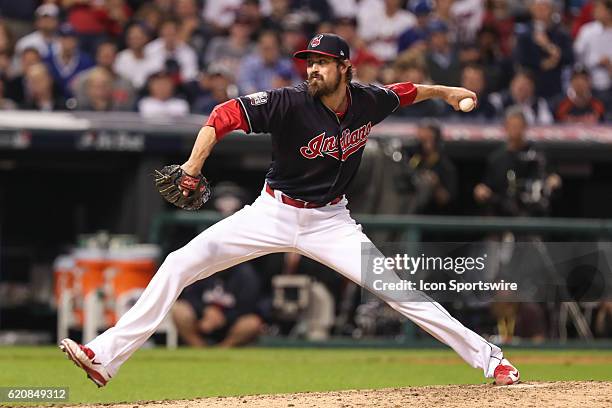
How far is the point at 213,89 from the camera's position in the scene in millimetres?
11188

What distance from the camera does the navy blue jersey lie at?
6.12m

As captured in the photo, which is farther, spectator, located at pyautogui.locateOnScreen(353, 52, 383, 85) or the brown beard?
spectator, located at pyautogui.locateOnScreen(353, 52, 383, 85)

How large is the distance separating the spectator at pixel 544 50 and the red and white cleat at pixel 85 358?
746cm

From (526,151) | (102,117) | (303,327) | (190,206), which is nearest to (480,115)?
(526,151)

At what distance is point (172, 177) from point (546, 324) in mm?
5500

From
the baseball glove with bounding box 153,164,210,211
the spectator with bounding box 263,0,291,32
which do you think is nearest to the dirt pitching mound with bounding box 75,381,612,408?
the baseball glove with bounding box 153,164,210,211

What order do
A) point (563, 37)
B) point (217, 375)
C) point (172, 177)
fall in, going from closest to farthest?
point (172, 177) < point (217, 375) < point (563, 37)

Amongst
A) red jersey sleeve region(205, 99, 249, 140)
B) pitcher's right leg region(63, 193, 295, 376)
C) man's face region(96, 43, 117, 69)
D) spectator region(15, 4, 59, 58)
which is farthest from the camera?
spectator region(15, 4, 59, 58)

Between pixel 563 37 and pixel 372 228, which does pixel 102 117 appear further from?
pixel 563 37

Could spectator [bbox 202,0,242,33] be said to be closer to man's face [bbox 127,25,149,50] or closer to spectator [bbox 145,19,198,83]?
spectator [bbox 145,19,198,83]

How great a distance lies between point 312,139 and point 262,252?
626 millimetres

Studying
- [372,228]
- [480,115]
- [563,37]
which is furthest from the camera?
[563,37]

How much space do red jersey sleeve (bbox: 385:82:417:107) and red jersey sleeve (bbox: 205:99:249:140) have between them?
1.09 m

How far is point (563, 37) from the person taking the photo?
42.2 feet
